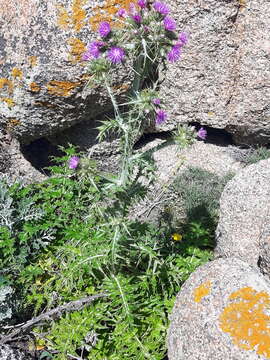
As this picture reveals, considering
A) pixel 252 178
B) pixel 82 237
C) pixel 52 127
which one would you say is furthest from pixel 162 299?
pixel 52 127

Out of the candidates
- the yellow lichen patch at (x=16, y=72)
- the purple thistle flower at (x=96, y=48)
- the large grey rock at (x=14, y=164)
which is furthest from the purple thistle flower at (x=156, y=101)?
the large grey rock at (x=14, y=164)

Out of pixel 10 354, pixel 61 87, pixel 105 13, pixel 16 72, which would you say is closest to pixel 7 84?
pixel 16 72

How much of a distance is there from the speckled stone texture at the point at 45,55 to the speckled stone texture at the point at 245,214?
152 cm

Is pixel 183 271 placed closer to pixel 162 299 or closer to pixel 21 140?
pixel 162 299

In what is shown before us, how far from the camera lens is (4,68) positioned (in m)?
4.21

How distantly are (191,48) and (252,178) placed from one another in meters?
1.59

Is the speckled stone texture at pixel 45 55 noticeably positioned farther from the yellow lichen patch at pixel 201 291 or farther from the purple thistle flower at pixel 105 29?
the yellow lichen patch at pixel 201 291

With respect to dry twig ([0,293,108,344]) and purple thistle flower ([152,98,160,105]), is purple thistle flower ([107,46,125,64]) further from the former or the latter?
dry twig ([0,293,108,344])

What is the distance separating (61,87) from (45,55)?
0.30 meters

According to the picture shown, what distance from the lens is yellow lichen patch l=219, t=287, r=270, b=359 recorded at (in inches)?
101

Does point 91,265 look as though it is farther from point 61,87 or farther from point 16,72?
point 16,72

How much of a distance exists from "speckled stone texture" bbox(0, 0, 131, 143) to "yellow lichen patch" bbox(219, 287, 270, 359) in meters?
2.38

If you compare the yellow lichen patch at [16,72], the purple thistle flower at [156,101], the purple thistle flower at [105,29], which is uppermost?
the purple thistle flower at [105,29]

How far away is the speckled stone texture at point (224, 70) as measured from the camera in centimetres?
448
